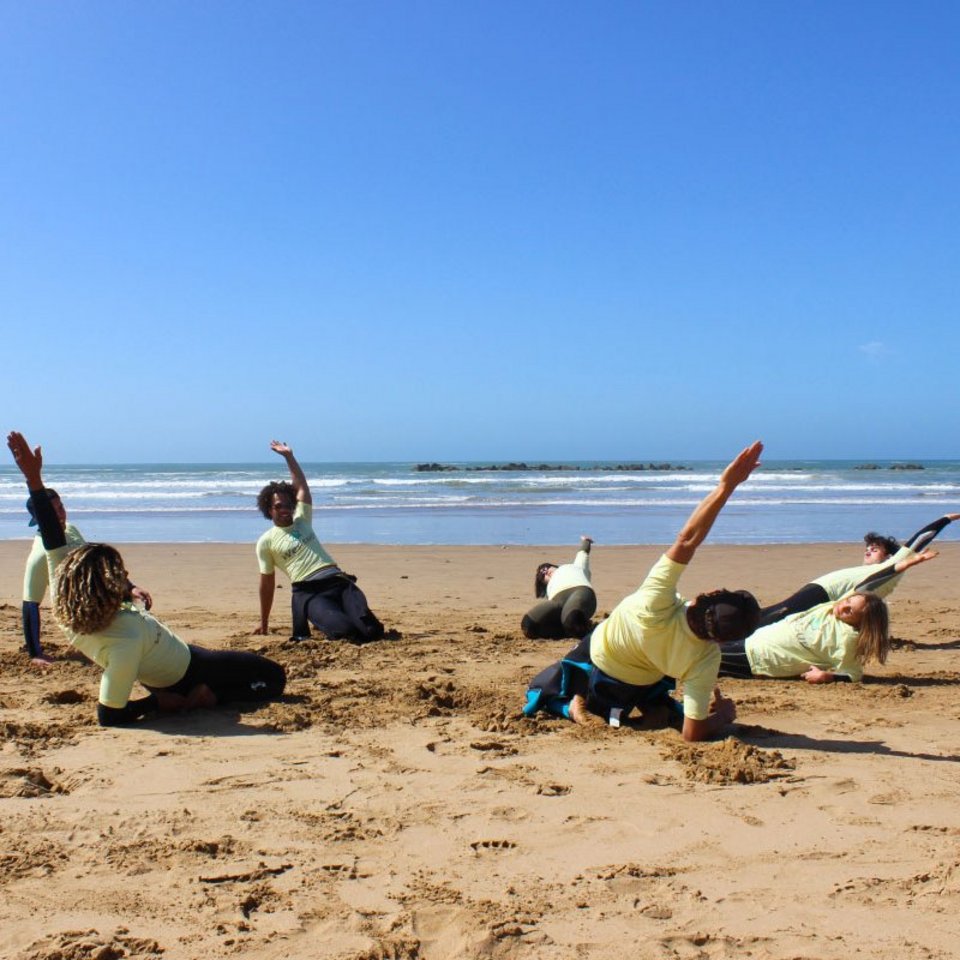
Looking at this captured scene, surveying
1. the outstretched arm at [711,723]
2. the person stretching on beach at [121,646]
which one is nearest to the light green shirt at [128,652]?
the person stretching on beach at [121,646]

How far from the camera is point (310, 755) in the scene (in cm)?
475

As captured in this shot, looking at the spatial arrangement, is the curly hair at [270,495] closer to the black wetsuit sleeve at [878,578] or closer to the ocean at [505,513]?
the black wetsuit sleeve at [878,578]

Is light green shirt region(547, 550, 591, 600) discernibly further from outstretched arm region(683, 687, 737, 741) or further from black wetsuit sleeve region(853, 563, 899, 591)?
outstretched arm region(683, 687, 737, 741)

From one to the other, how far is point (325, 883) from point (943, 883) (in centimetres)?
218

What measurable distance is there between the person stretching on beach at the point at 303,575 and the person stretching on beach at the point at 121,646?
211 cm

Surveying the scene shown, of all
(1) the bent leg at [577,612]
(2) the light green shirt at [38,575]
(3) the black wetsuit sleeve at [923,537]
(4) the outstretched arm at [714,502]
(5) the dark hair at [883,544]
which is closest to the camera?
(4) the outstretched arm at [714,502]

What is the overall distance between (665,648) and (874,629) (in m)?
2.27

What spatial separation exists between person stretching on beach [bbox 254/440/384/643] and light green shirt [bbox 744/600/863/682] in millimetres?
3279

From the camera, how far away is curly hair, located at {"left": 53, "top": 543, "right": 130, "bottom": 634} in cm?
485

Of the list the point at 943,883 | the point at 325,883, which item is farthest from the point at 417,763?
the point at 943,883

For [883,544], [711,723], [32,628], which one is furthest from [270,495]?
[883,544]

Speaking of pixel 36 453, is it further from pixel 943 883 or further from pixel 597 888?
pixel 943 883

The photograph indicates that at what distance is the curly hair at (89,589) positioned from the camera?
15.9 feet

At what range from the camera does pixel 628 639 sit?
490 cm
